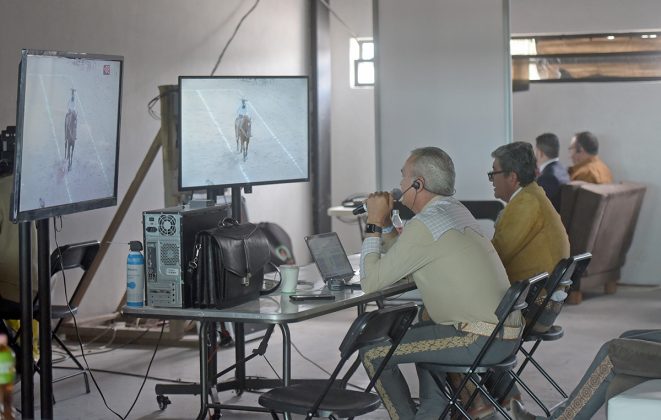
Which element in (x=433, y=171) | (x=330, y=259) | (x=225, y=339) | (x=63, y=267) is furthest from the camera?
(x=225, y=339)

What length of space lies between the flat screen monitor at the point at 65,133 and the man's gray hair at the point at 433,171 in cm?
125

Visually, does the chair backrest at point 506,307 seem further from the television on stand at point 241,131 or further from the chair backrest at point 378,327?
the television on stand at point 241,131

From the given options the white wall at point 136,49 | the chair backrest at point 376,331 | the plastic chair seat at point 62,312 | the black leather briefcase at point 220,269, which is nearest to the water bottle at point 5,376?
the chair backrest at point 376,331

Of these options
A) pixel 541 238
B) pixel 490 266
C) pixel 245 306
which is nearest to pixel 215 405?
pixel 245 306

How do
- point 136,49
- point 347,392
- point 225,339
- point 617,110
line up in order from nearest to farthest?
point 347,392 < point 225,339 < point 136,49 < point 617,110

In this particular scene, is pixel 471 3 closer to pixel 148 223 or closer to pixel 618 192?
pixel 618 192

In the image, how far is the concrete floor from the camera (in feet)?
17.7

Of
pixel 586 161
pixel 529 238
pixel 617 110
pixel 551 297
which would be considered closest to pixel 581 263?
pixel 551 297

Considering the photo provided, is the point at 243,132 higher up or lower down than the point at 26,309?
higher up

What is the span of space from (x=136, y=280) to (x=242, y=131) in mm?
1349

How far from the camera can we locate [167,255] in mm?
4105

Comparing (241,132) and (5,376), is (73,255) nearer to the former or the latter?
(241,132)

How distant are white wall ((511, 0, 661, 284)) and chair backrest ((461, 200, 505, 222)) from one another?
3.06 m

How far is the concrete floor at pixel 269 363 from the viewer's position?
5383 millimetres
